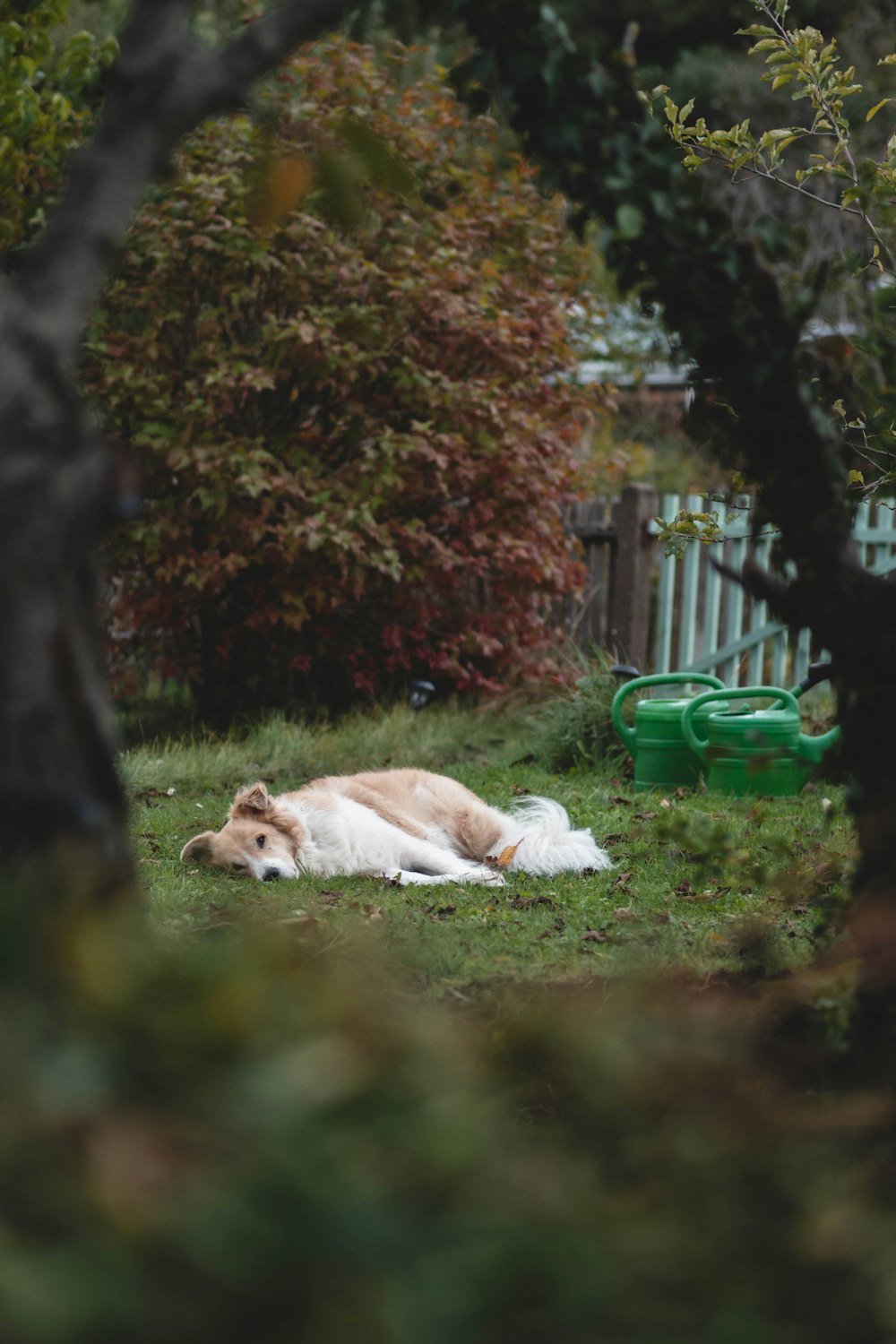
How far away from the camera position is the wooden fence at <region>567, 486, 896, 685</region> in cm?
1023

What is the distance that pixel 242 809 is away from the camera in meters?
5.58

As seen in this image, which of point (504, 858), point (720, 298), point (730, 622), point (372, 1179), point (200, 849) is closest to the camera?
point (372, 1179)

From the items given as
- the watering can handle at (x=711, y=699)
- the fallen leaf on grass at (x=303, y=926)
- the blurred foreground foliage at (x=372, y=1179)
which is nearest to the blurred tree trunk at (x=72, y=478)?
the blurred foreground foliage at (x=372, y=1179)

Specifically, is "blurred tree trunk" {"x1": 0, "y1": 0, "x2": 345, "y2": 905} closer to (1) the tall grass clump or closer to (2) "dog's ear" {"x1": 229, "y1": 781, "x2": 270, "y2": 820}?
(2) "dog's ear" {"x1": 229, "y1": 781, "x2": 270, "y2": 820}

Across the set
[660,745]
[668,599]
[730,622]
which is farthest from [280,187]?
[730,622]

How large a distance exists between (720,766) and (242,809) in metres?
2.57

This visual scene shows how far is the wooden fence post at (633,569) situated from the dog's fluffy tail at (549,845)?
4.76 m

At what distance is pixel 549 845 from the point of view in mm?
5531

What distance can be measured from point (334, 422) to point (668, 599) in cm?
305

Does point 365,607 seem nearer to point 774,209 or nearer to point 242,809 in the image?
point 242,809

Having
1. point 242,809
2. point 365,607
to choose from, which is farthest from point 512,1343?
point 365,607

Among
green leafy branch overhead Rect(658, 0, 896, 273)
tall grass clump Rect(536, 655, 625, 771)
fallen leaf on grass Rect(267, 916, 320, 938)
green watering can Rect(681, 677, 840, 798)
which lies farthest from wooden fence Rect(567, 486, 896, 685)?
fallen leaf on grass Rect(267, 916, 320, 938)

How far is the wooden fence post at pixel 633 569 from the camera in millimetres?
10391

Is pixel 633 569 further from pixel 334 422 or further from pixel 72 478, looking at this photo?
pixel 72 478
